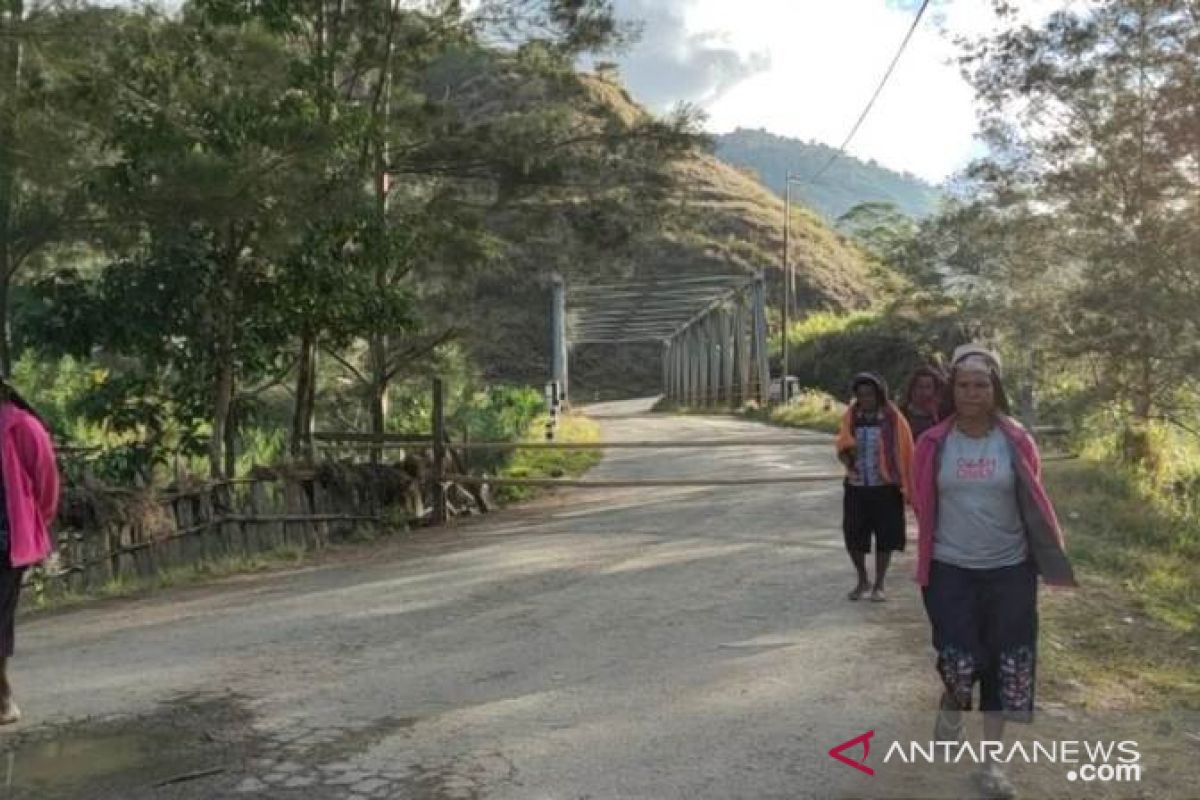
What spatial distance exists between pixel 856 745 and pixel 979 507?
1.12 meters

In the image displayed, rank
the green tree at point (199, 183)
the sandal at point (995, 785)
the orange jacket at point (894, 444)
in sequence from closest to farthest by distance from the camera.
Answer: the sandal at point (995, 785)
the orange jacket at point (894, 444)
the green tree at point (199, 183)

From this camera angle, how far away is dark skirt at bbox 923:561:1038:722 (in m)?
3.72

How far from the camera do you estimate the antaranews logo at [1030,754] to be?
3959mm

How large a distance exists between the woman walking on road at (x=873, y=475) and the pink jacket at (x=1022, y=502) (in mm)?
2756

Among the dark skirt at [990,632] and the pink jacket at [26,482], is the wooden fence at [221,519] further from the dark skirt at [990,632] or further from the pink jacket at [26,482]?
the dark skirt at [990,632]

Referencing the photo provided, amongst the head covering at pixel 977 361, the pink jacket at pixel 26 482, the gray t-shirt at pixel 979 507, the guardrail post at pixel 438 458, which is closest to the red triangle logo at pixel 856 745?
the gray t-shirt at pixel 979 507

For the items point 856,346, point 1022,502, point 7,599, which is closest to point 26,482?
point 7,599

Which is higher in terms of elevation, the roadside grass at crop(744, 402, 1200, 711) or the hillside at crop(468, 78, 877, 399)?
the hillside at crop(468, 78, 877, 399)

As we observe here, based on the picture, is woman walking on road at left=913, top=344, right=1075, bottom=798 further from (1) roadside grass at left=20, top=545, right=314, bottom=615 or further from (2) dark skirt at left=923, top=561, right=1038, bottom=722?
(1) roadside grass at left=20, top=545, right=314, bottom=615

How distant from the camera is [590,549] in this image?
920 cm

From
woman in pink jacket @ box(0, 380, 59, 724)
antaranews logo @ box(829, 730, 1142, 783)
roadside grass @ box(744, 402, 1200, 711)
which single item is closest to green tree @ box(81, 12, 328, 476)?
woman in pink jacket @ box(0, 380, 59, 724)

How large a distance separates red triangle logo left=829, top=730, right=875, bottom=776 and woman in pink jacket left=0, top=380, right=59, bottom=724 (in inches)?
136

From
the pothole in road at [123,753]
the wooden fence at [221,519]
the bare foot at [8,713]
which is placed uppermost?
the wooden fence at [221,519]

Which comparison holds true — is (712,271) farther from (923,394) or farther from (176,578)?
(923,394)
